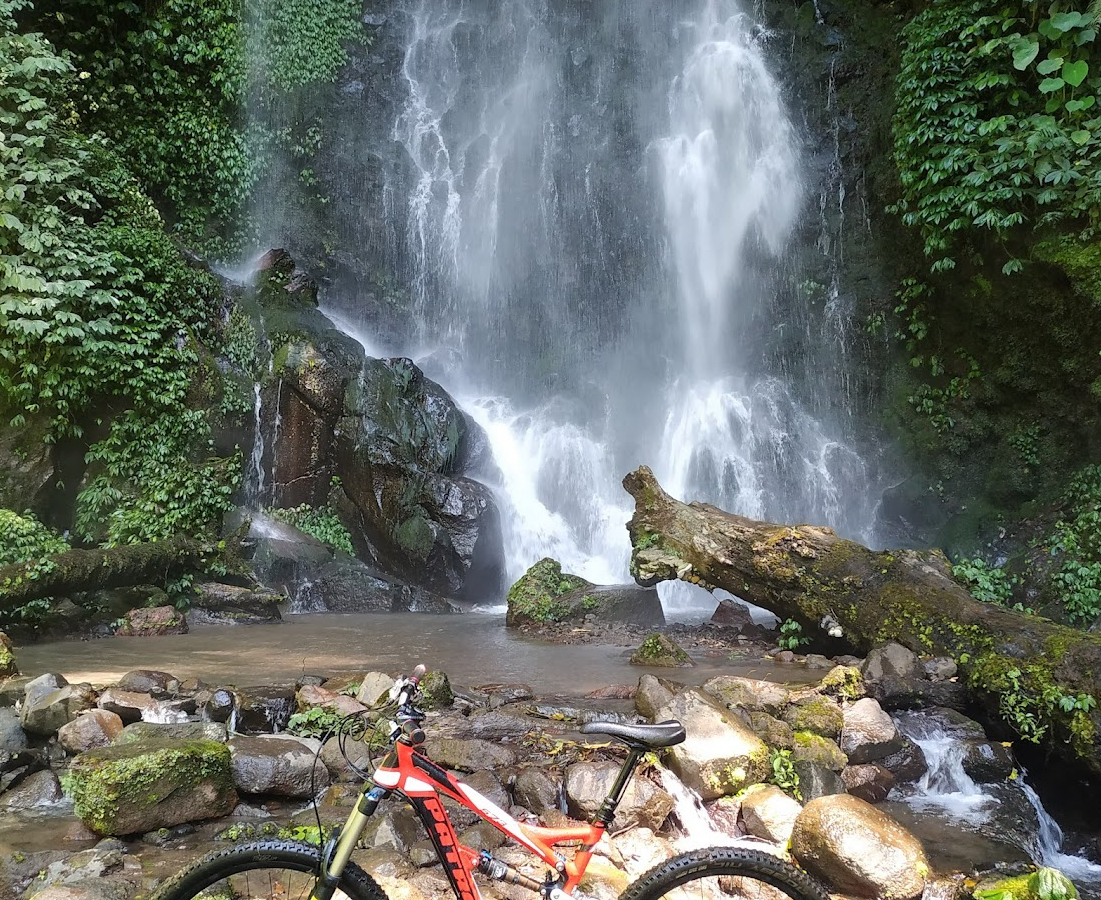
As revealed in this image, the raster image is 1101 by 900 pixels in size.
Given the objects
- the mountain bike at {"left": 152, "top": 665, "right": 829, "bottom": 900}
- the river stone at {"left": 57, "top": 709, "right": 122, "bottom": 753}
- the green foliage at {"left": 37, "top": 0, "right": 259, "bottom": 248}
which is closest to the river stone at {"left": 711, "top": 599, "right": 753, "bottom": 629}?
the river stone at {"left": 57, "top": 709, "right": 122, "bottom": 753}

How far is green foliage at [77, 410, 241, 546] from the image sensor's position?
9.70 metres

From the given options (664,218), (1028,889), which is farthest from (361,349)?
(1028,889)

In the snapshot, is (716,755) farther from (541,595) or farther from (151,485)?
(151,485)

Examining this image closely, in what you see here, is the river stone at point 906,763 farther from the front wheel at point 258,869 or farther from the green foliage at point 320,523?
the green foliage at point 320,523

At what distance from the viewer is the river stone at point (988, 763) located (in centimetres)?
490

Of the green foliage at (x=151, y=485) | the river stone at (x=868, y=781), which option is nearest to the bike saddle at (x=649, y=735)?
the river stone at (x=868, y=781)

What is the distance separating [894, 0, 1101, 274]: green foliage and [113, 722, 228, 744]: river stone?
10447 millimetres

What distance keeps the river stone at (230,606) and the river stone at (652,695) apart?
6285 mm

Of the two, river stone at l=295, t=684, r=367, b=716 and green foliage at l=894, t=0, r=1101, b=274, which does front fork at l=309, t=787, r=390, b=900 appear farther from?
green foliage at l=894, t=0, r=1101, b=274

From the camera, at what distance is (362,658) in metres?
7.06

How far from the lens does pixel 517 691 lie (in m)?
5.62

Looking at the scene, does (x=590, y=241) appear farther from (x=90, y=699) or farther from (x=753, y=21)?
(x=90, y=699)

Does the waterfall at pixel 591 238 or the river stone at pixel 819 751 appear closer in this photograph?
the river stone at pixel 819 751

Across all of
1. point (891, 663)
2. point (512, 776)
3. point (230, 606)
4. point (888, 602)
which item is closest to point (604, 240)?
point (230, 606)
